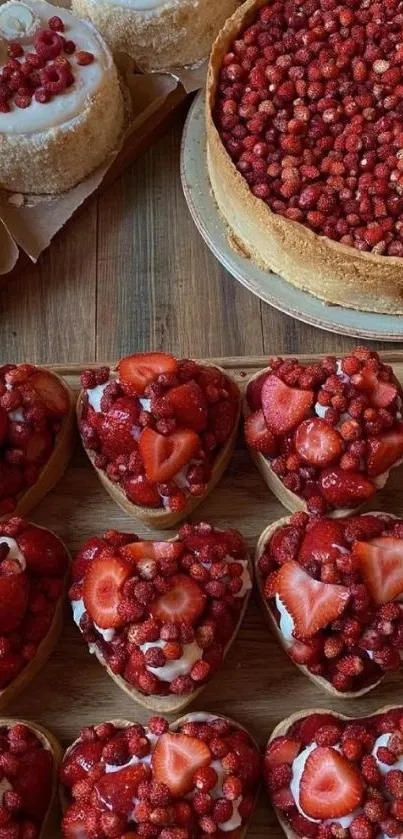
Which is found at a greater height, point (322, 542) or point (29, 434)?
point (29, 434)

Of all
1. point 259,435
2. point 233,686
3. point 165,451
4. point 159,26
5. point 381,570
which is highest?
point 159,26

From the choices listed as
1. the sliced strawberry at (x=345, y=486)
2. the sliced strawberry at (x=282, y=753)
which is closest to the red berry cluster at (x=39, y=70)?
the sliced strawberry at (x=345, y=486)

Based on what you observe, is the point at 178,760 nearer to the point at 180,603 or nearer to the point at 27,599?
the point at 180,603

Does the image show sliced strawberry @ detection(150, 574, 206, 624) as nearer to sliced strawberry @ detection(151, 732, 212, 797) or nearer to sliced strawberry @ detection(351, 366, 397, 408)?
sliced strawberry @ detection(151, 732, 212, 797)

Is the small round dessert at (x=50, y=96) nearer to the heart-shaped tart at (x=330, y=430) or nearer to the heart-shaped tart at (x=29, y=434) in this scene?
the heart-shaped tart at (x=29, y=434)

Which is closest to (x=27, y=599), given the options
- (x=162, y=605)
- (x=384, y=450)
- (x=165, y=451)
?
(x=162, y=605)

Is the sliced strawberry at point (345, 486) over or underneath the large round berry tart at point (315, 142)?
underneath

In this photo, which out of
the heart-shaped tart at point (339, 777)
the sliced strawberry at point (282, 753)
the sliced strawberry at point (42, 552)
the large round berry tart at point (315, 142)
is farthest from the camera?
the large round berry tart at point (315, 142)
